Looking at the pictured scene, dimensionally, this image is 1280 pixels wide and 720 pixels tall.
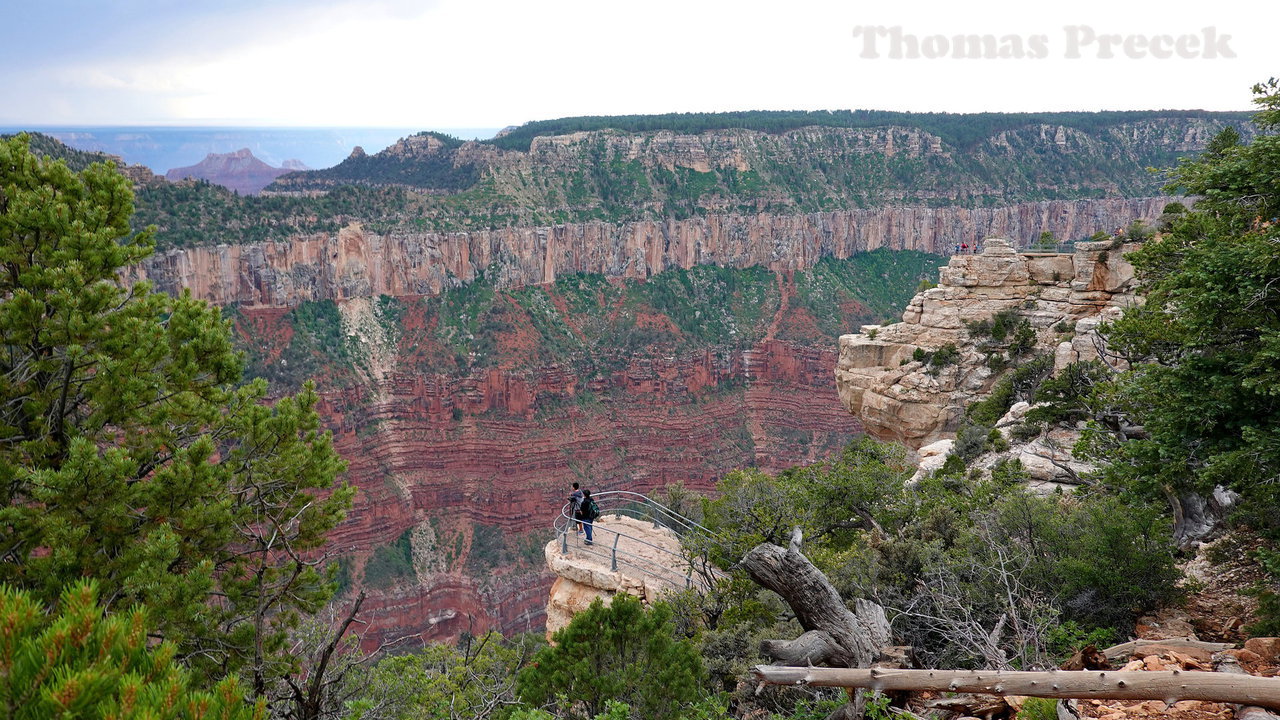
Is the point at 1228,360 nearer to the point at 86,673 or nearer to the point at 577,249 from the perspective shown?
the point at 86,673

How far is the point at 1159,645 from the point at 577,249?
242 feet

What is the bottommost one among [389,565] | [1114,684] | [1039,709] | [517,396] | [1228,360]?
[389,565]

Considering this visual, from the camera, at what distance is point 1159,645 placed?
7445 millimetres

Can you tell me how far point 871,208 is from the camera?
8869 cm

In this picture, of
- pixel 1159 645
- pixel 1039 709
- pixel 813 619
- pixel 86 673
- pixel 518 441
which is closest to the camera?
pixel 86 673

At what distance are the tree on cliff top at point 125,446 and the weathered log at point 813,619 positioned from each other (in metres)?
5.09

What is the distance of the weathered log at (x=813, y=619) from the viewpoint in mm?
7852

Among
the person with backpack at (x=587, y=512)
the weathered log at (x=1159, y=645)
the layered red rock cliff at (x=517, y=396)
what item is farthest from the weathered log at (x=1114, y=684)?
the layered red rock cliff at (x=517, y=396)

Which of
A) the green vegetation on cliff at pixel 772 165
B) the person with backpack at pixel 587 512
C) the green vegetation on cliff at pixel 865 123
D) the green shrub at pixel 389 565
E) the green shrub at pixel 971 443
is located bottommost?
the green shrub at pixel 389 565

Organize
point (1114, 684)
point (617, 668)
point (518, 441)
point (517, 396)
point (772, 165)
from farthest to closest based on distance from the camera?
point (772, 165)
point (517, 396)
point (518, 441)
point (617, 668)
point (1114, 684)

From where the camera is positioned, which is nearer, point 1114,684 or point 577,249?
point 1114,684

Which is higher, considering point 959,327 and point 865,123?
point 865,123

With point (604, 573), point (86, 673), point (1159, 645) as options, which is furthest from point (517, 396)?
point (86, 673)

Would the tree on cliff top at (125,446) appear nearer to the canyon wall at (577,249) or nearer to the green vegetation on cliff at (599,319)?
the green vegetation on cliff at (599,319)
